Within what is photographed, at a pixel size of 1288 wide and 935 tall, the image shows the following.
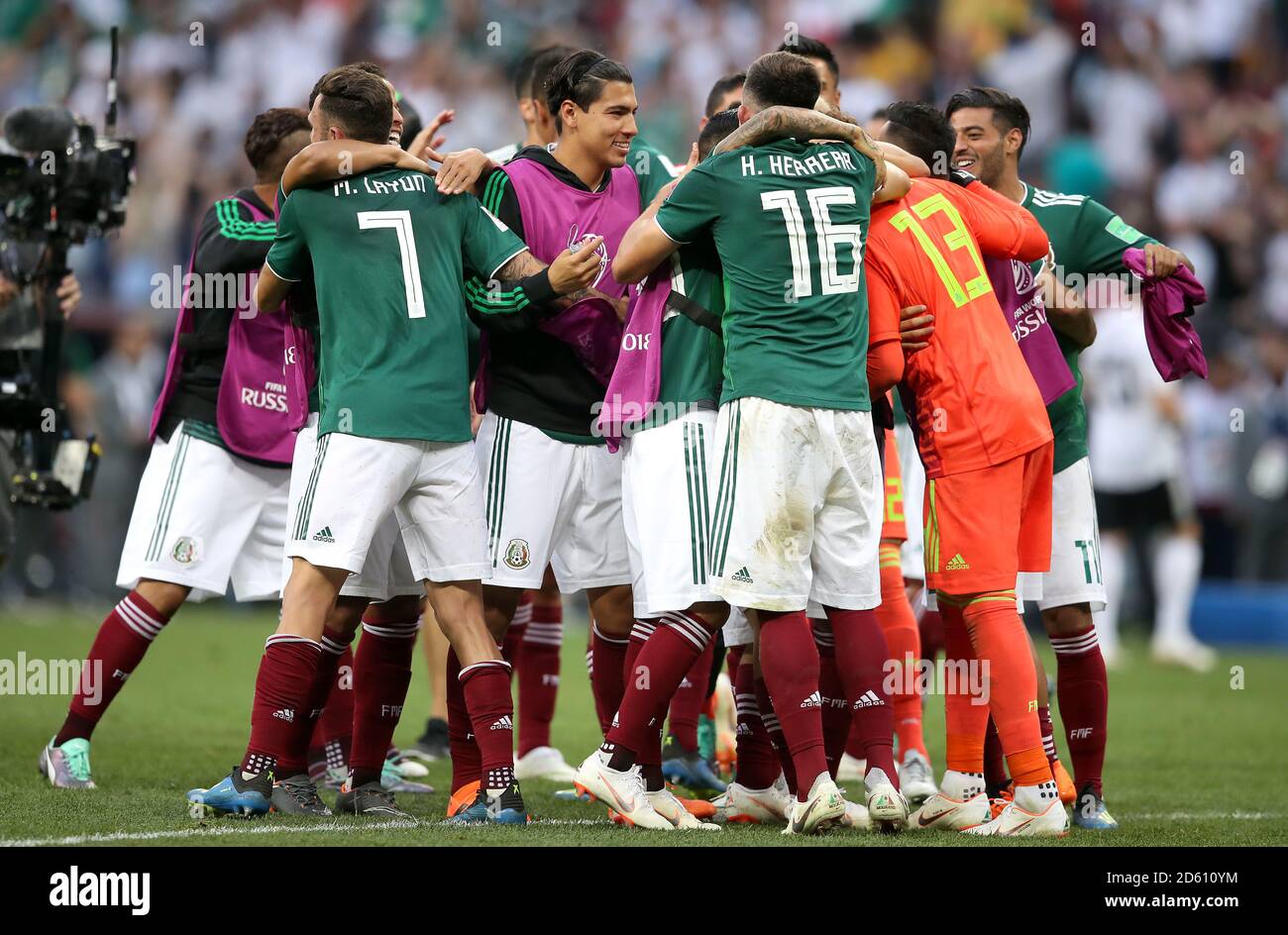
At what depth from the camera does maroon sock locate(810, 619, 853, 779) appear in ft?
20.8

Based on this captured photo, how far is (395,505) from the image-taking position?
5816 millimetres

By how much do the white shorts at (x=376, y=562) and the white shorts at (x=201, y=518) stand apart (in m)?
0.66

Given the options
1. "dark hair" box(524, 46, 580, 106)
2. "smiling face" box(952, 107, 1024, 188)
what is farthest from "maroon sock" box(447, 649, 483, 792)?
"smiling face" box(952, 107, 1024, 188)

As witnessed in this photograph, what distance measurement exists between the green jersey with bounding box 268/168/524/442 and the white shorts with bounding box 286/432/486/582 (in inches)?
2.9

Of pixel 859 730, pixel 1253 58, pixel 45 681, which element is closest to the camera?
pixel 859 730

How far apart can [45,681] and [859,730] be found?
6175mm

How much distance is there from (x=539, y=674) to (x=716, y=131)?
109 inches

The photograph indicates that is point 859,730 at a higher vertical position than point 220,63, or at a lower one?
lower

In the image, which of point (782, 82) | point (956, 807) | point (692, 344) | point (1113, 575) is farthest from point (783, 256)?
point (1113, 575)

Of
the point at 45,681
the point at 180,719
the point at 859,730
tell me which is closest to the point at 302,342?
the point at 859,730

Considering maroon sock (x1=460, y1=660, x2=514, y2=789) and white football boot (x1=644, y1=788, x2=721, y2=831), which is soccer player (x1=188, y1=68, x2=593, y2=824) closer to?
maroon sock (x1=460, y1=660, x2=514, y2=789)

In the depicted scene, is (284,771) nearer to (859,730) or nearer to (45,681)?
(859,730)

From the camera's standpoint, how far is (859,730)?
5734 millimetres

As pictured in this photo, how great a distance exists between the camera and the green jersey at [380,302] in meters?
5.69
